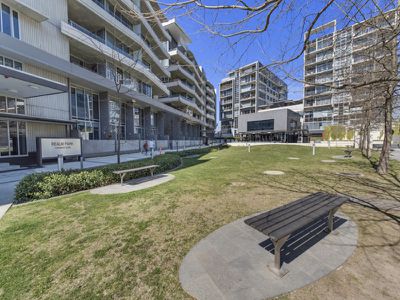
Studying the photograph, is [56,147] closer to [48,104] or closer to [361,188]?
[48,104]

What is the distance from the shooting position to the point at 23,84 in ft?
33.4

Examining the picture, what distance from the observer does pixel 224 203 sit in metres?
5.23

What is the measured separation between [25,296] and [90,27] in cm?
2569

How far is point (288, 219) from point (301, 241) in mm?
819

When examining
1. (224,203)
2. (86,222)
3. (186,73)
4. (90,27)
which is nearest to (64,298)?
(86,222)

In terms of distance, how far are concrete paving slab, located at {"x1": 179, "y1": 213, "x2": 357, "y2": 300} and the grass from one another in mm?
142

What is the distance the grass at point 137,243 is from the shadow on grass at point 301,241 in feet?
1.67

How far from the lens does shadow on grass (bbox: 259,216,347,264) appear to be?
2897mm

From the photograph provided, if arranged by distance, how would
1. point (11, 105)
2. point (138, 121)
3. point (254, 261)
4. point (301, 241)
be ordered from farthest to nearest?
point (138, 121) → point (11, 105) → point (301, 241) → point (254, 261)

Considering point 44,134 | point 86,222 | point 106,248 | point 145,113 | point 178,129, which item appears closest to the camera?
point 106,248

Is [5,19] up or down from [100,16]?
down

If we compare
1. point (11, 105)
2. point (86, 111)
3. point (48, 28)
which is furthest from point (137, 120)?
point (11, 105)

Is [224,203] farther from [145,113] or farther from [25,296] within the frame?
[145,113]

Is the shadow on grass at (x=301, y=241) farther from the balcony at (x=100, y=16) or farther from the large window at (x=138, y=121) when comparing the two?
the large window at (x=138, y=121)
